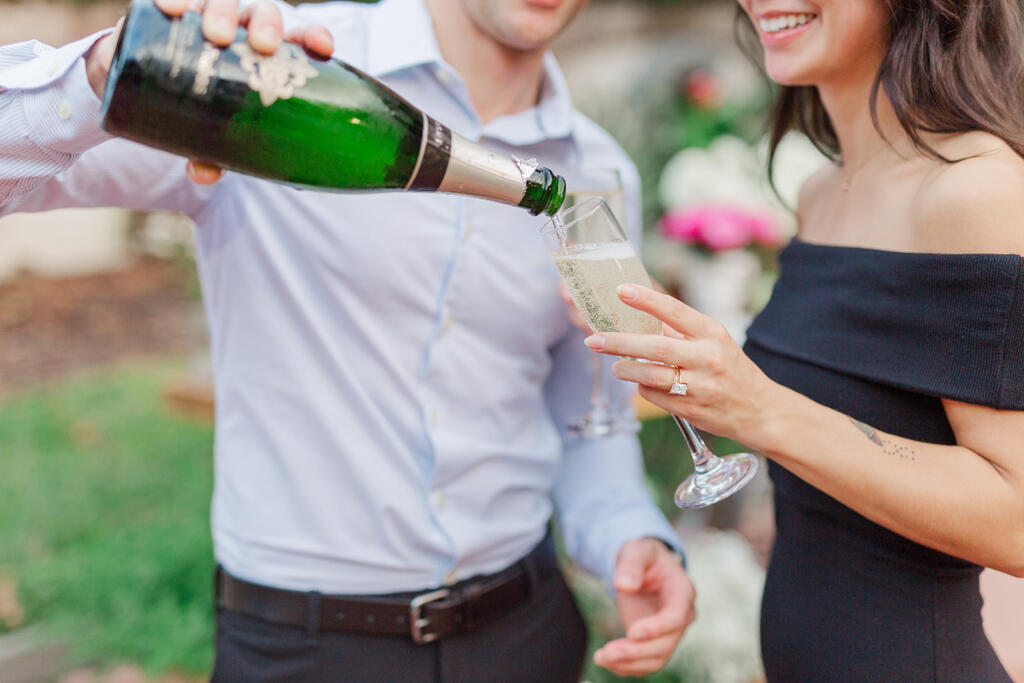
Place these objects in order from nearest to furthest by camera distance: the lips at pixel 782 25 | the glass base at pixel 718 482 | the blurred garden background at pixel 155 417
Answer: the glass base at pixel 718 482, the lips at pixel 782 25, the blurred garden background at pixel 155 417

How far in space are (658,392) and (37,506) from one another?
8.99ft

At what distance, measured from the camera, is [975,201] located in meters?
1.07

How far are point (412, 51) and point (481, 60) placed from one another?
0.15 m

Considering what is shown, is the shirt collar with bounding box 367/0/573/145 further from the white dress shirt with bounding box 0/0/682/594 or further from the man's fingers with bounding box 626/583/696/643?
the man's fingers with bounding box 626/583/696/643

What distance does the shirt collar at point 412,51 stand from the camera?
143cm

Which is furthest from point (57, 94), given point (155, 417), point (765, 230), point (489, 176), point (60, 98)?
point (155, 417)

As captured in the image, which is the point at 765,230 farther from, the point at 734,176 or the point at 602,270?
the point at 602,270

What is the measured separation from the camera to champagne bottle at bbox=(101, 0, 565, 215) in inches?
31.3

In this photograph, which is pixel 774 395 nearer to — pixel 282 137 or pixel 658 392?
pixel 658 392

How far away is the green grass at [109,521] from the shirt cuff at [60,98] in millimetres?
1930

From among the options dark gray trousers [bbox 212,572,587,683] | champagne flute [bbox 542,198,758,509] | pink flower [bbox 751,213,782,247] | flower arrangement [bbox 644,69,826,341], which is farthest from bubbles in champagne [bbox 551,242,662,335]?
pink flower [bbox 751,213,782,247]

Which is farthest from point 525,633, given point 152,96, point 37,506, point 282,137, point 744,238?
point 37,506

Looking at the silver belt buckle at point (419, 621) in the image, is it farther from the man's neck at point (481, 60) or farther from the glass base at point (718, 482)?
the man's neck at point (481, 60)

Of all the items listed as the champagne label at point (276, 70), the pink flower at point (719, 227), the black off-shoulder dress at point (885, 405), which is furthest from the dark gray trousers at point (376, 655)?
the pink flower at point (719, 227)
